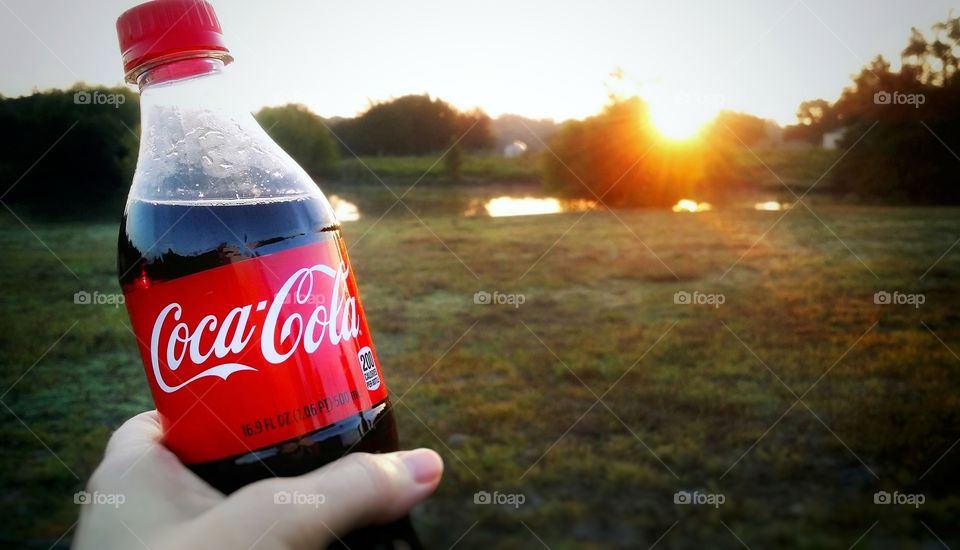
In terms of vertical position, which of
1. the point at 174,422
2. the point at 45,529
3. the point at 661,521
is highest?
the point at 174,422

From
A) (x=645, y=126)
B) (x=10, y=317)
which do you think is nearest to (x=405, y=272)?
(x=10, y=317)

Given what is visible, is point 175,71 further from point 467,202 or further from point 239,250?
point 467,202

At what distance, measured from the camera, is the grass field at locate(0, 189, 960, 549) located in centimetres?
308

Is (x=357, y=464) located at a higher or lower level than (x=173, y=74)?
lower

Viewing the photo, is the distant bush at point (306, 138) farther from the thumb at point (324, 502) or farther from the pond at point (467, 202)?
the thumb at point (324, 502)

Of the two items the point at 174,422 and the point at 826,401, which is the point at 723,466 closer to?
the point at 826,401

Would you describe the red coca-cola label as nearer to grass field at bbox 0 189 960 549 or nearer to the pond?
grass field at bbox 0 189 960 549

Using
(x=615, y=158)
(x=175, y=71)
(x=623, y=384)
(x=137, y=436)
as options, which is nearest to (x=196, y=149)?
(x=175, y=71)

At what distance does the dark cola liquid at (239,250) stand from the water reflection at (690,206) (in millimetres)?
8019

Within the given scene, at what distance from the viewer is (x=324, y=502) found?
1.01 meters

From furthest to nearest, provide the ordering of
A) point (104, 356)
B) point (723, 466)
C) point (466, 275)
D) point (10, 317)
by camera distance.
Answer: point (466, 275) → point (10, 317) → point (104, 356) → point (723, 466)

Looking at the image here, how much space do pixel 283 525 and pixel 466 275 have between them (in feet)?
16.8

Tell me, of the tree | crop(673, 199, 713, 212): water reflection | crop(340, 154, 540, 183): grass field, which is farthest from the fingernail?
crop(673, 199, 713, 212): water reflection

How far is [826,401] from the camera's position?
395 cm
